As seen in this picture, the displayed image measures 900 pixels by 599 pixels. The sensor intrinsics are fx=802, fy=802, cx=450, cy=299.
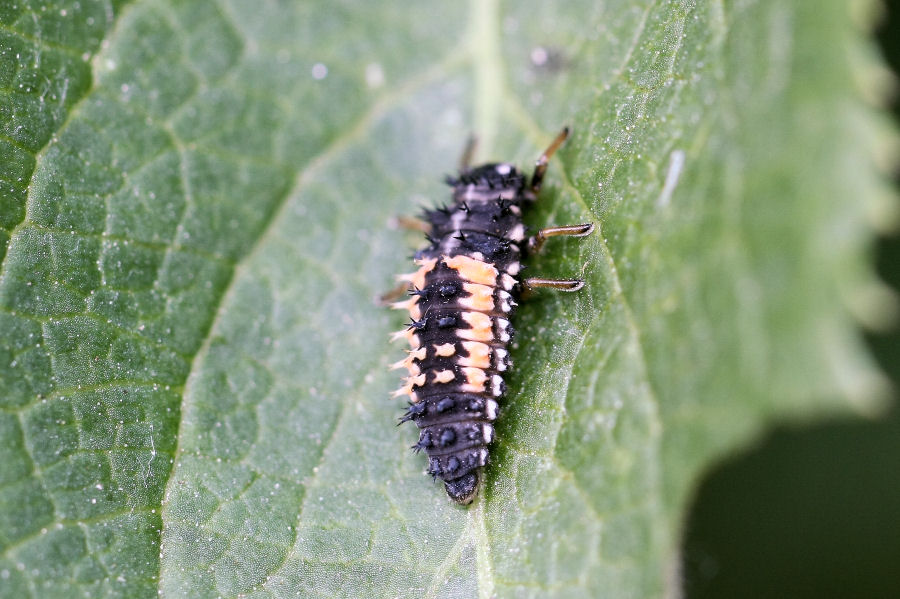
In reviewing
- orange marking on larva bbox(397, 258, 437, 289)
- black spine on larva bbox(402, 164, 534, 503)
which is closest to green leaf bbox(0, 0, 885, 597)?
black spine on larva bbox(402, 164, 534, 503)

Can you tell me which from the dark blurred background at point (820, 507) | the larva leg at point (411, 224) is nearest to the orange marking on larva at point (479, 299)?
the larva leg at point (411, 224)

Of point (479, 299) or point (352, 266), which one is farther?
point (352, 266)

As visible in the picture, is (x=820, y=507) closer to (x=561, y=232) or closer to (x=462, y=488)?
(x=561, y=232)

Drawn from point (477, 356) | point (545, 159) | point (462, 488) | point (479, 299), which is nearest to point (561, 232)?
point (545, 159)

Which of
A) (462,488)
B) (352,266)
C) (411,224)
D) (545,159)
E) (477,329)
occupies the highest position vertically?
(545,159)

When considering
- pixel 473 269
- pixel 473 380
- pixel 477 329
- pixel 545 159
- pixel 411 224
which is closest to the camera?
pixel 473 380

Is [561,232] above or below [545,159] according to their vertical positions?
below
